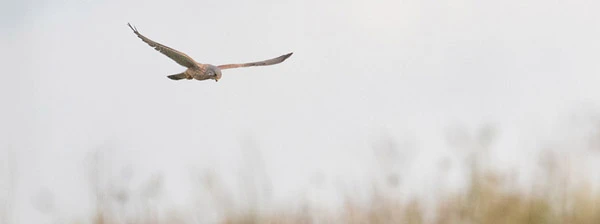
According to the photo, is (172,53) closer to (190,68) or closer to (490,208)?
(190,68)

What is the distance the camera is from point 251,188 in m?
5.58

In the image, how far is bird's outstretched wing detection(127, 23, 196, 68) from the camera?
462 centimetres

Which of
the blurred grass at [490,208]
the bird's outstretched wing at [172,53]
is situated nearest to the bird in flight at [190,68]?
the bird's outstretched wing at [172,53]

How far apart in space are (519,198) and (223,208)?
143cm

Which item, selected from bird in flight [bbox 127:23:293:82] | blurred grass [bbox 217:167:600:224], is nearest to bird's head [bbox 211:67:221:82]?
bird in flight [bbox 127:23:293:82]

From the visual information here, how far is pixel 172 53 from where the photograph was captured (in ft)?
15.5

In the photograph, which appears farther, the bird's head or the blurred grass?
the blurred grass

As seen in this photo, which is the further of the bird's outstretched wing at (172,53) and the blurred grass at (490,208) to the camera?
the blurred grass at (490,208)

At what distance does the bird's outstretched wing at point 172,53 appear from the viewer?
4.62m

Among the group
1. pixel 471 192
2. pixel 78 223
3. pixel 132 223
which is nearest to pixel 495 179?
pixel 471 192

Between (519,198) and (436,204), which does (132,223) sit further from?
(519,198)

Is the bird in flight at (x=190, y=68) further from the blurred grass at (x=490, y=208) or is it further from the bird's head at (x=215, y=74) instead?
the blurred grass at (x=490, y=208)

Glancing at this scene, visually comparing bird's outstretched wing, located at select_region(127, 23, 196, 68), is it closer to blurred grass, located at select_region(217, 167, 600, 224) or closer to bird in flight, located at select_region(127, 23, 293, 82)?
bird in flight, located at select_region(127, 23, 293, 82)

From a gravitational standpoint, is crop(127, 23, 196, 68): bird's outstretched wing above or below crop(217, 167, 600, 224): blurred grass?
above
